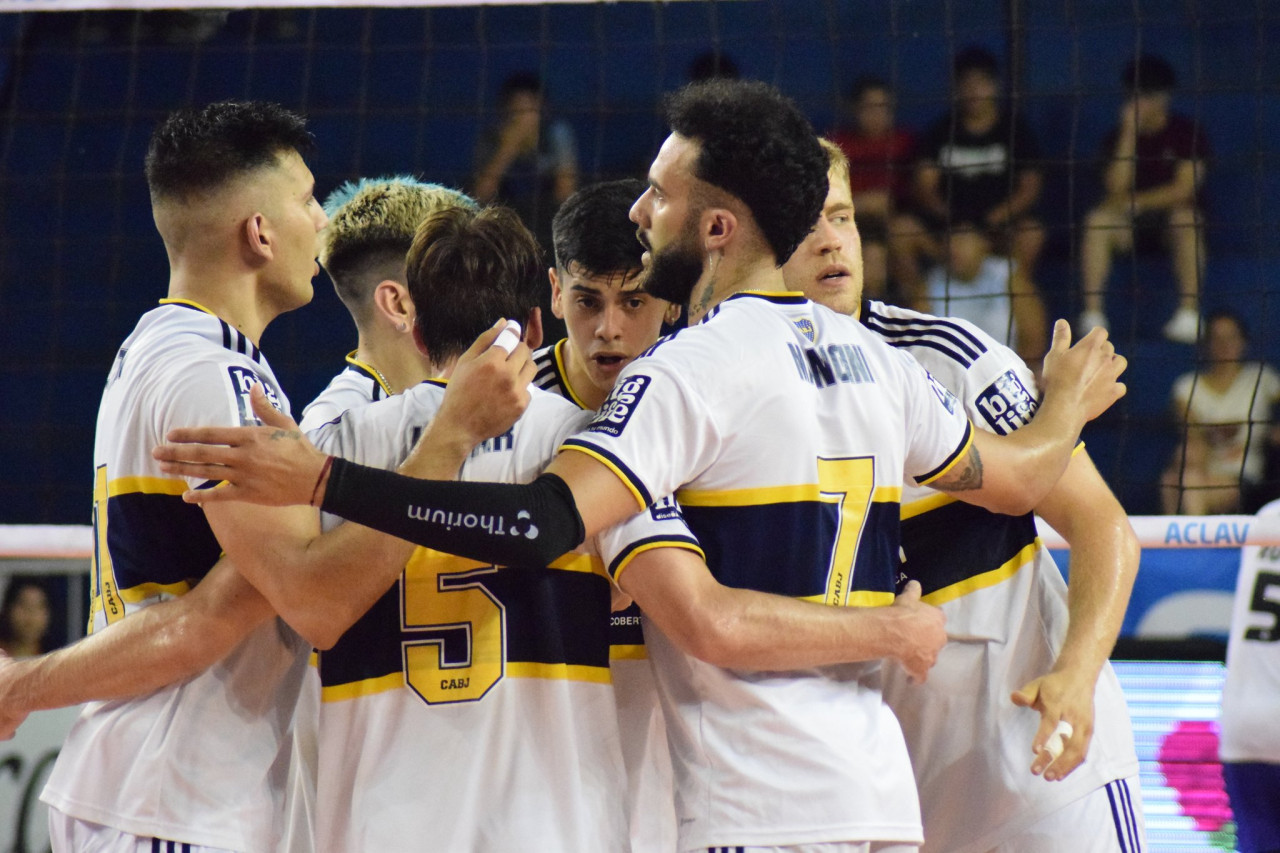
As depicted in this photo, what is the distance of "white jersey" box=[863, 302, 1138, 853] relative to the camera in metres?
3.42

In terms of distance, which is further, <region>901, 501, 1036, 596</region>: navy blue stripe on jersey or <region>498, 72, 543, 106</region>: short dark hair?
<region>498, 72, 543, 106</region>: short dark hair

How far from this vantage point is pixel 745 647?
2.68m

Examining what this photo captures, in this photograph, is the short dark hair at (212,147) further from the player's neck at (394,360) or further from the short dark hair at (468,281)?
the player's neck at (394,360)

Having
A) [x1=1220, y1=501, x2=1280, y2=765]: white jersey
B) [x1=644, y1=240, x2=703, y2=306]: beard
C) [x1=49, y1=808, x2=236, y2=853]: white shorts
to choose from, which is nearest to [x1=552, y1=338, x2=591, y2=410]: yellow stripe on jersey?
[x1=644, y1=240, x2=703, y2=306]: beard

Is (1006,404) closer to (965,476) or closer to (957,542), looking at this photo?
(957,542)

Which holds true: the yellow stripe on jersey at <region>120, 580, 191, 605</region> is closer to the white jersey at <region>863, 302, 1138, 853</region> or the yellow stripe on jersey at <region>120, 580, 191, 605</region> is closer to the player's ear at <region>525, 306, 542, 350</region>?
the player's ear at <region>525, 306, 542, 350</region>

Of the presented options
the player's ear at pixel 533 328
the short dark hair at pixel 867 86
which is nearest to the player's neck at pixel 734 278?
the player's ear at pixel 533 328

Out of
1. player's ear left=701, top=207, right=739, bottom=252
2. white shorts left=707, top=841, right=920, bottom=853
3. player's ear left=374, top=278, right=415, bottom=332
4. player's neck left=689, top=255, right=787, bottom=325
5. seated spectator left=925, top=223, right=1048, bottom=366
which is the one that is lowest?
white shorts left=707, top=841, right=920, bottom=853

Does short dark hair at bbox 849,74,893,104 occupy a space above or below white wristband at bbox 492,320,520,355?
above

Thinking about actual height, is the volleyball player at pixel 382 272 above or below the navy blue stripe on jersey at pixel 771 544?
above

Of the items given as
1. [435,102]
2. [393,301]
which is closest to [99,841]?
[393,301]

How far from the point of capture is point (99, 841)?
115 inches

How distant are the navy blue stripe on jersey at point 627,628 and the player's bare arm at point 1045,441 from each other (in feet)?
2.72

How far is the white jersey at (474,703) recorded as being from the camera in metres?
2.70
